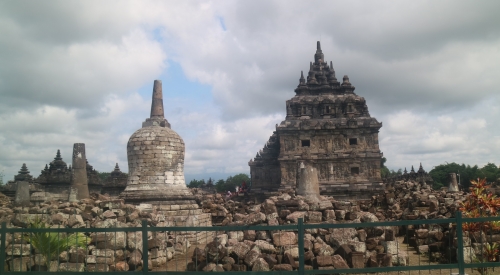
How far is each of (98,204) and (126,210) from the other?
3.20 feet

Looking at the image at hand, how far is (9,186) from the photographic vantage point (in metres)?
30.7

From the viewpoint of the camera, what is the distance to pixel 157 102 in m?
16.2

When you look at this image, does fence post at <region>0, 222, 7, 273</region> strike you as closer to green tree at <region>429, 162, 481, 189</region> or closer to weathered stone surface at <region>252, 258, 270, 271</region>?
weathered stone surface at <region>252, 258, 270, 271</region>

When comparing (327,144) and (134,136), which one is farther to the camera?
(327,144)

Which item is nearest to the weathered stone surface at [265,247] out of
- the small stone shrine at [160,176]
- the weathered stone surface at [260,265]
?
the weathered stone surface at [260,265]

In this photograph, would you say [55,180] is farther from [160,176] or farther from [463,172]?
[463,172]

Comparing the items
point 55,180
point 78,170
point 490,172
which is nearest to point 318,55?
point 55,180

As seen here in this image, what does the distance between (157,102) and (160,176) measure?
10.3ft

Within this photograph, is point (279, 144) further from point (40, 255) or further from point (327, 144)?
point (40, 255)

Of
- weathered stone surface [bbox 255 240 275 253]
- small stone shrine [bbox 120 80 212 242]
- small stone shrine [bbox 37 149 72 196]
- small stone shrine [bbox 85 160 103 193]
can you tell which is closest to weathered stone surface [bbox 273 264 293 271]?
weathered stone surface [bbox 255 240 275 253]

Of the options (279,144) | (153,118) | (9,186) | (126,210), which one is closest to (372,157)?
(279,144)

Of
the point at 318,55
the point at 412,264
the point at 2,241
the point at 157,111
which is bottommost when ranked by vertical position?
the point at 412,264

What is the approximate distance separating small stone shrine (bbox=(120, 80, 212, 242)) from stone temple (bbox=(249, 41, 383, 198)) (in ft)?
55.9

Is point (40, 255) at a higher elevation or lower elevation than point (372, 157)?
lower
